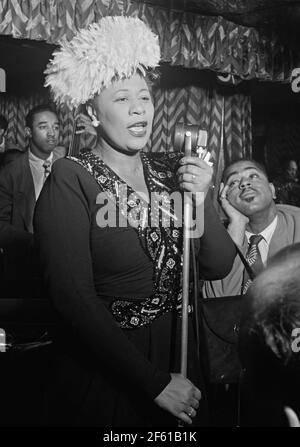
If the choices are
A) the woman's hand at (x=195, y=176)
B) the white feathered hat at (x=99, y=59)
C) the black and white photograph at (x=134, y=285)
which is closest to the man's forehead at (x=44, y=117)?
the black and white photograph at (x=134, y=285)

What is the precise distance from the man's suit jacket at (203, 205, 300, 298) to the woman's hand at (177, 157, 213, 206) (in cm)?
114

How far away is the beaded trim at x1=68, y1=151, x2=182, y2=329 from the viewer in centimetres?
137

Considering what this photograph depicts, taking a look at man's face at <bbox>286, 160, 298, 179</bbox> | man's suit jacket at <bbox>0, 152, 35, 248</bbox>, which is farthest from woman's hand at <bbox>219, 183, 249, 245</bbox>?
man's face at <bbox>286, 160, 298, 179</bbox>

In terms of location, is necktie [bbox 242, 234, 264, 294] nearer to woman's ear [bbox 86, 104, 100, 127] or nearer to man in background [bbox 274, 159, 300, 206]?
woman's ear [bbox 86, 104, 100, 127]

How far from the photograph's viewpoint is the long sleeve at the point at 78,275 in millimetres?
1251

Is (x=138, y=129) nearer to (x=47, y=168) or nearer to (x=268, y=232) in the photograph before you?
(x=268, y=232)

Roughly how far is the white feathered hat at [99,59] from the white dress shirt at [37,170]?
259 centimetres

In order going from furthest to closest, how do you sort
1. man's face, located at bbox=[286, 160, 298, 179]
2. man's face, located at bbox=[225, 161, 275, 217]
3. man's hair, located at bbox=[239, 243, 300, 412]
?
man's face, located at bbox=[286, 160, 298, 179] → man's face, located at bbox=[225, 161, 275, 217] → man's hair, located at bbox=[239, 243, 300, 412]

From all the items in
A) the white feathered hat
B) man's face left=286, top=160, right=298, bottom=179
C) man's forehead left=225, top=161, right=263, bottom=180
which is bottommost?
man's forehead left=225, top=161, right=263, bottom=180

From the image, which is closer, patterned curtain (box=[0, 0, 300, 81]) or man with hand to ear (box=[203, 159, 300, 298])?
man with hand to ear (box=[203, 159, 300, 298])

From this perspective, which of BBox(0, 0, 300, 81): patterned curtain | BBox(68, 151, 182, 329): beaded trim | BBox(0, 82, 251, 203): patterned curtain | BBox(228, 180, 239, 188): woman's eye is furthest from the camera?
BBox(0, 82, 251, 203): patterned curtain

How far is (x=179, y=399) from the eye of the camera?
1275mm

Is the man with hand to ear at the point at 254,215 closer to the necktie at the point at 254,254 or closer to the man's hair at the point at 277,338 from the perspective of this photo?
the necktie at the point at 254,254

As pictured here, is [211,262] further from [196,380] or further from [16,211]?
[16,211]
